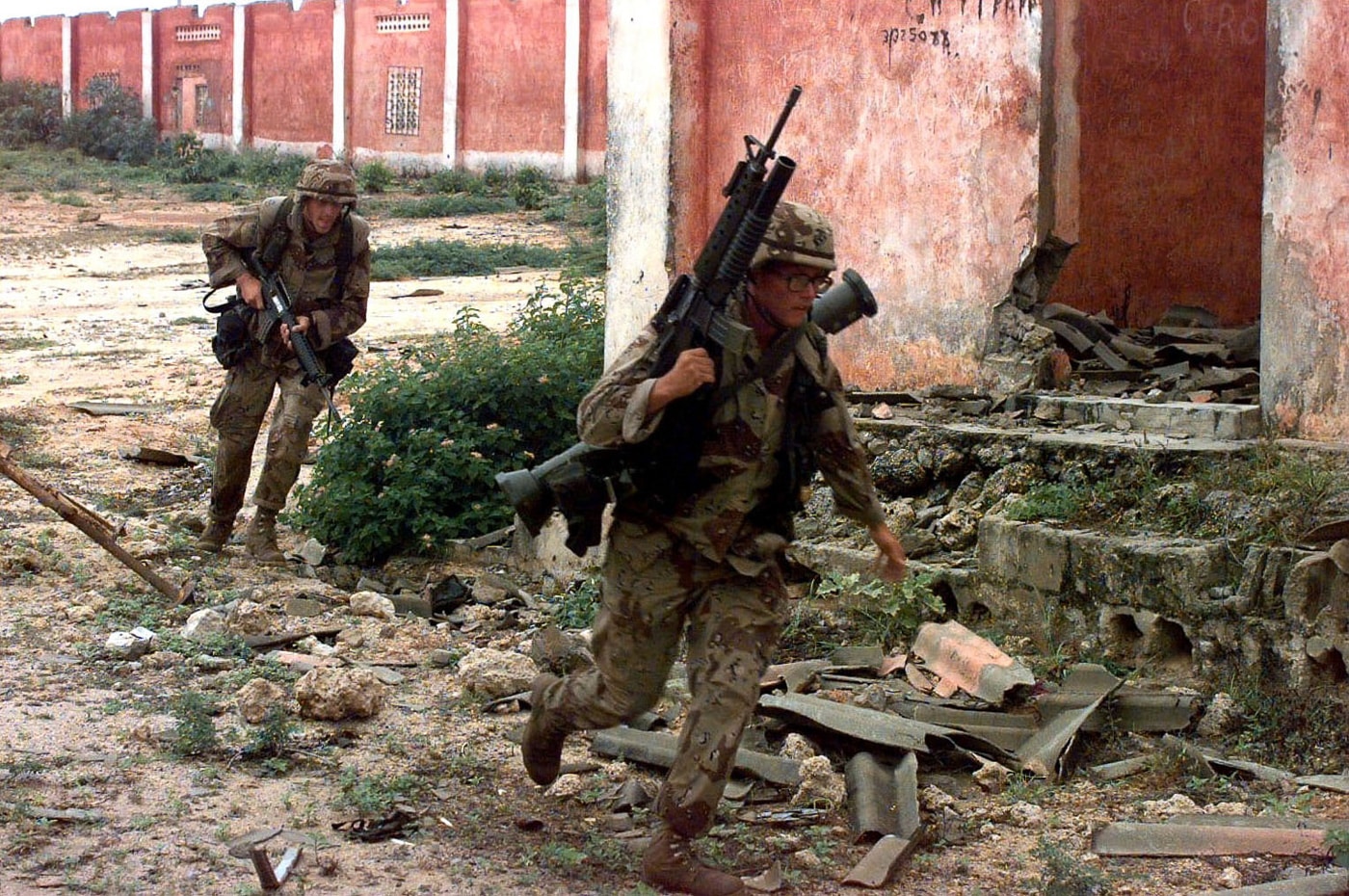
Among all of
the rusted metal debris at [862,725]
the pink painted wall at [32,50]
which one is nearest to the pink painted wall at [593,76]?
the pink painted wall at [32,50]

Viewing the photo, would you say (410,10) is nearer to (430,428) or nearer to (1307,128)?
(430,428)

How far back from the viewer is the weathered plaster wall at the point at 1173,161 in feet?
28.3

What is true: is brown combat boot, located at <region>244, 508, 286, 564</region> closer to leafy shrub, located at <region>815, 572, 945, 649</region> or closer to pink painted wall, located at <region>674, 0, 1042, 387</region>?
pink painted wall, located at <region>674, 0, 1042, 387</region>

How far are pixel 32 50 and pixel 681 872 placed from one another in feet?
Result: 120

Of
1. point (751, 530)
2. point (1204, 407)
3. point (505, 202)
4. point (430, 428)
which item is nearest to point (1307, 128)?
point (1204, 407)

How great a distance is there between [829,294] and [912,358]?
307 cm

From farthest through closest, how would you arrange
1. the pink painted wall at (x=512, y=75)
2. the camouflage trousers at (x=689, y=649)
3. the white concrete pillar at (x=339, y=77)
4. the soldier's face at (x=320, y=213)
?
the white concrete pillar at (x=339, y=77) → the pink painted wall at (x=512, y=75) → the soldier's face at (x=320, y=213) → the camouflage trousers at (x=689, y=649)

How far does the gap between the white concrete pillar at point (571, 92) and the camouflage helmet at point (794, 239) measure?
76.4ft

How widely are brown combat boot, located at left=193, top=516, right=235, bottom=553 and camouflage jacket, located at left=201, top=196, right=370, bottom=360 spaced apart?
2.89ft

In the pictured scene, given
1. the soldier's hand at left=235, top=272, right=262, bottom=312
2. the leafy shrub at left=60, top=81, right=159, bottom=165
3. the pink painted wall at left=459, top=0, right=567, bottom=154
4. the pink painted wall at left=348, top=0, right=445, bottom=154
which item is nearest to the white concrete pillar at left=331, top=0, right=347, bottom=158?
the pink painted wall at left=348, top=0, right=445, bottom=154

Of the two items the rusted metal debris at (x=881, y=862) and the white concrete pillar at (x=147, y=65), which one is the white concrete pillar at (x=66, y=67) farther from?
the rusted metal debris at (x=881, y=862)

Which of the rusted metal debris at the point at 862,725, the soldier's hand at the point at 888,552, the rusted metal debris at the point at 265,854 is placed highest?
the soldier's hand at the point at 888,552

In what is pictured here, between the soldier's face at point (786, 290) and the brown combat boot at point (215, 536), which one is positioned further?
the brown combat boot at point (215, 536)

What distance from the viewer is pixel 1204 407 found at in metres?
6.21
